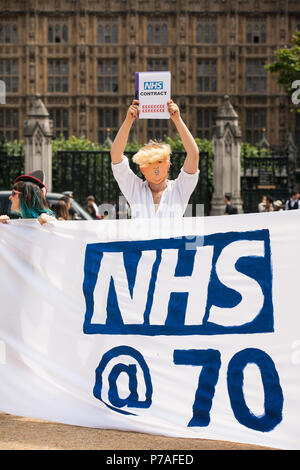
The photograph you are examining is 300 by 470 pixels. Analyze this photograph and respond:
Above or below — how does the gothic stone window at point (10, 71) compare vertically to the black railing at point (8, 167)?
above

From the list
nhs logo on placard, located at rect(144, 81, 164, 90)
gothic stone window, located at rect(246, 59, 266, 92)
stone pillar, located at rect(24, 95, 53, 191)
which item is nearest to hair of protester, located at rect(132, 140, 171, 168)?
nhs logo on placard, located at rect(144, 81, 164, 90)

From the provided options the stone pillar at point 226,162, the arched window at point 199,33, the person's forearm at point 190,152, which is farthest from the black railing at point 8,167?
the arched window at point 199,33

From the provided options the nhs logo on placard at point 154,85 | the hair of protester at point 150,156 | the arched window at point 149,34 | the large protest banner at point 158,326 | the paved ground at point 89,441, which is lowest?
the paved ground at point 89,441

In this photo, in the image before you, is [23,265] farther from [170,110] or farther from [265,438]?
[265,438]

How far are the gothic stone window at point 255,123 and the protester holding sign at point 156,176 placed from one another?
127 feet

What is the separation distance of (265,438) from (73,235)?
5.30ft

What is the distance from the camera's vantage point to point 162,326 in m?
4.18

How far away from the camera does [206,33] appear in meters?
42.1

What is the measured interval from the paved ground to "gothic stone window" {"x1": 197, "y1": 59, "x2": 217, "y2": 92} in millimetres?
39369

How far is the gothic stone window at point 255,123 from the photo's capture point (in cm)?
4244

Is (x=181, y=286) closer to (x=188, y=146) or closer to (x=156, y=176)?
(x=156, y=176)

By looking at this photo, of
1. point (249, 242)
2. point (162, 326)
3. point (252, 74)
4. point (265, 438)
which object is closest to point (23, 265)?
point (162, 326)

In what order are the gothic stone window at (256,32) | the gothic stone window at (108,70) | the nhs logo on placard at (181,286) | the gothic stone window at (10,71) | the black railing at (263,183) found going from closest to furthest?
the nhs logo on placard at (181,286) → the black railing at (263,183) → the gothic stone window at (256,32) → the gothic stone window at (108,70) → the gothic stone window at (10,71)

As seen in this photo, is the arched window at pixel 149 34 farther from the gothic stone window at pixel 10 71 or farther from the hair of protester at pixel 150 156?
the hair of protester at pixel 150 156
